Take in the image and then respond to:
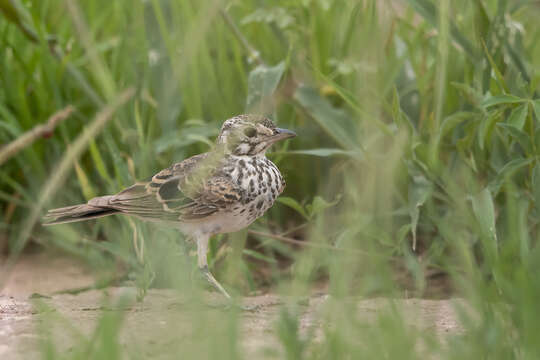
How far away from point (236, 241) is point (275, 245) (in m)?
0.55

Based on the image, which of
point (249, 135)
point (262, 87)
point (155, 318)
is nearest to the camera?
point (155, 318)

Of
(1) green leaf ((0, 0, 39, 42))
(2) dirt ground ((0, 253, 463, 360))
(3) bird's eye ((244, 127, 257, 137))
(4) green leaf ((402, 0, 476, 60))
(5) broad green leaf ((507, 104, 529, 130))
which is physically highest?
(1) green leaf ((0, 0, 39, 42))

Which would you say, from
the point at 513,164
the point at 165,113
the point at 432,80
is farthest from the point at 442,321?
the point at 165,113

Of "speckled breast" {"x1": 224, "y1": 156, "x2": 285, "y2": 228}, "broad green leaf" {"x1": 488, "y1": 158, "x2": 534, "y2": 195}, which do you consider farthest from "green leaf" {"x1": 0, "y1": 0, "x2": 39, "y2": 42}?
"broad green leaf" {"x1": 488, "y1": 158, "x2": 534, "y2": 195}

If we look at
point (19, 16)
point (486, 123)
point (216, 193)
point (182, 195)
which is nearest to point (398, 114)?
point (486, 123)

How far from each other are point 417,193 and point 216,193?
1.14 metres

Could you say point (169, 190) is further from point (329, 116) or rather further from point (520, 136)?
point (520, 136)

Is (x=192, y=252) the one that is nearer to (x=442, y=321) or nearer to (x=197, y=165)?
(x=197, y=165)

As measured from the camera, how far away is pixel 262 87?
4.19 metres

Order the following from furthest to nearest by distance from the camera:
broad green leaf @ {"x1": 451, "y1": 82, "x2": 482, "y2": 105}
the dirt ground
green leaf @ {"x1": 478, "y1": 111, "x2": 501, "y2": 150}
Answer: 1. broad green leaf @ {"x1": 451, "y1": 82, "x2": 482, "y2": 105}
2. green leaf @ {"x1": 478, "y1": 111, "x2": 501, "y2": 150}
3. the dirt ground

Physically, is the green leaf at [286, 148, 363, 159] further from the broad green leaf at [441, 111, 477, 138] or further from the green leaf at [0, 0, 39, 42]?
the green leaf at [0, 0, 39, 42]

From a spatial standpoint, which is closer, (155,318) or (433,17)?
(155,318)

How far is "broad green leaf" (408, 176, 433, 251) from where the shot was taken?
3727 mm

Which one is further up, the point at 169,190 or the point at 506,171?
the point at 506,171
